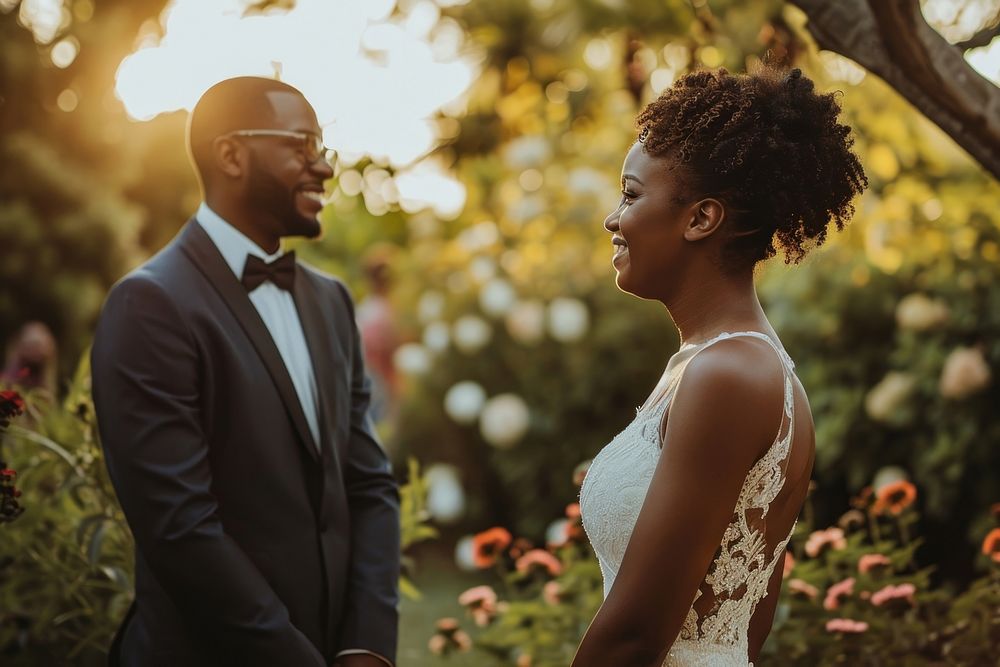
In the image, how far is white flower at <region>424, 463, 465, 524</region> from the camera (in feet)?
28.7

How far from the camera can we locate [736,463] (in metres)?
2.13

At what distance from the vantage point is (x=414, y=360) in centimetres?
938

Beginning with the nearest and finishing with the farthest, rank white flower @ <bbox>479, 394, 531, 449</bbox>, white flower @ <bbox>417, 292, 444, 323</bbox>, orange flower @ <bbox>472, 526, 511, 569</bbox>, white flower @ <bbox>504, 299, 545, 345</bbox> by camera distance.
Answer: orange flower @ <bbox>472, 526, 511, 569</bbox> < white flower @ <bbox>479, 394, 531, 449</bbox> < white flower @ <bbox>504, 299, 545, 345</bbox> < white flower @ <bbox>417, 292, 444, 323</bbox>

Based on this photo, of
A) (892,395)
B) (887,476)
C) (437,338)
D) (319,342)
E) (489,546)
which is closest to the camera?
(319,342)

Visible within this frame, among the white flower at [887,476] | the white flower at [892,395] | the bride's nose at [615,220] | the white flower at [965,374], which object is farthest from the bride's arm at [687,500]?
the white flower at [892,395]

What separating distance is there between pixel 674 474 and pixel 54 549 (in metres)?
3.12

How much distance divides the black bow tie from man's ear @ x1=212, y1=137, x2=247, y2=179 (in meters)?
0.23

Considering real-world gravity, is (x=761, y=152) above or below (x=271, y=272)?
above

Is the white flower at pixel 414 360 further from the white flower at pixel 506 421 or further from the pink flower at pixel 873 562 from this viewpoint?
the pink flower at pixel 873 562

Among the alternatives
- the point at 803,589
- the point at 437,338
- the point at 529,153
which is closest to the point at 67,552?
the point at 803,589

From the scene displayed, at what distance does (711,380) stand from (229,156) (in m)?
1.54

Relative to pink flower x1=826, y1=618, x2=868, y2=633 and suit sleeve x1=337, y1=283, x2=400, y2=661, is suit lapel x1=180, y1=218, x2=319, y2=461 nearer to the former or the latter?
suit sleeve x1=337, y1=283, x2=400, y2=661

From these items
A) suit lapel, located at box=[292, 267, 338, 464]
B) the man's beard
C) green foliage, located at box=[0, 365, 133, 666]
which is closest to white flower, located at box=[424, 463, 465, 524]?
green foliage, located at box=[0, 365, 133, 666]

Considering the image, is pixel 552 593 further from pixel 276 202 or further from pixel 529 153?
pixel 529 153
